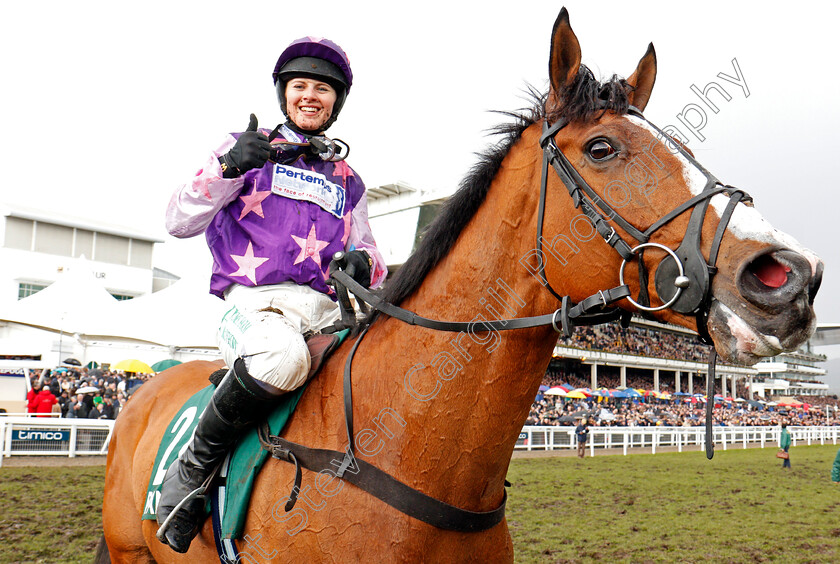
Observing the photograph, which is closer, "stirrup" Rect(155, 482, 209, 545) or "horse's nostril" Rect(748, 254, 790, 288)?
"horse's nostril" Rect(748, 254, 790, 288)

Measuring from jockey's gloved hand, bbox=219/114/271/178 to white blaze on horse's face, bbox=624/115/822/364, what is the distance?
1.44 metres

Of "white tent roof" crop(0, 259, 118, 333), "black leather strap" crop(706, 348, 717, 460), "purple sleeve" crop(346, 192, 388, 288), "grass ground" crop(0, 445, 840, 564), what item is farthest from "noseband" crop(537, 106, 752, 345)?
"white tent roof" crop(0, 259, 118, 333)

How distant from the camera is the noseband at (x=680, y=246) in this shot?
4.76 feet

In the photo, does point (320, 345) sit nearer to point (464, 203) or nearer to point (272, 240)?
point (272, 240)

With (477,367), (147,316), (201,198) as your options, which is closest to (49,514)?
(201,198)

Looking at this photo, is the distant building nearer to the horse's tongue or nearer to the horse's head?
the horse's head

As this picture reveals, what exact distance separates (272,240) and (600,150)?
125cm

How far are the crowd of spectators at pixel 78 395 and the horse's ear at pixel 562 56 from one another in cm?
1152

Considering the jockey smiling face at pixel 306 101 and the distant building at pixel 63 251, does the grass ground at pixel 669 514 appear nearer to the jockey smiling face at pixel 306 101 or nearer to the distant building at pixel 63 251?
the jockey smiling face at pixel 306 101

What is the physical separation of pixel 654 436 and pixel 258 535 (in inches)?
775

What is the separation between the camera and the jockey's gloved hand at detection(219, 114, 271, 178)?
204 cm

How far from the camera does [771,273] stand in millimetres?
1394

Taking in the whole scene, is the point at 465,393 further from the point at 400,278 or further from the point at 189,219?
the point at 189,219

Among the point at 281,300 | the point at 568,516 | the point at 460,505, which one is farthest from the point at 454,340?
the point at 568,516
